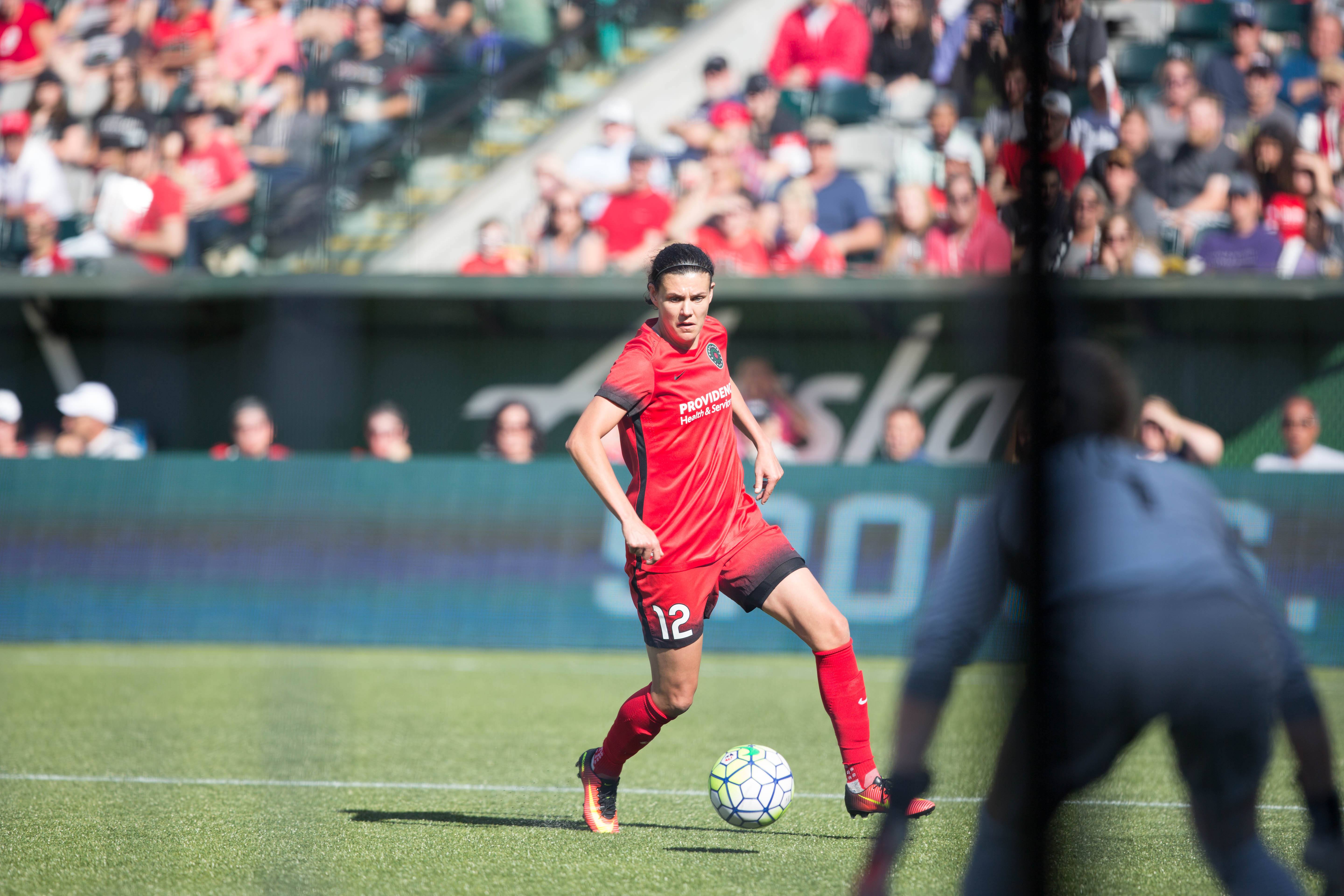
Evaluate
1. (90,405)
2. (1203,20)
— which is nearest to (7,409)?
(90,405)

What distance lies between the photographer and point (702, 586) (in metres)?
4.62

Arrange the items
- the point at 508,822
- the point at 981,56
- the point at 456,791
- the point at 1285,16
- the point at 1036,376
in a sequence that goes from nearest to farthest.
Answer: the point at 1036,376 → the point at 508,822 → the point at 456,791 → the point at 981,56 → the point at 1285,16

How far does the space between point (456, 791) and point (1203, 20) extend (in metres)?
9.50

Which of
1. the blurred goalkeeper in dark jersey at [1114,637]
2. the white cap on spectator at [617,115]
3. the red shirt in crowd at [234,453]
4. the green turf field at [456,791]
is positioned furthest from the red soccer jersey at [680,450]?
the white cap on spectator at [617,115]

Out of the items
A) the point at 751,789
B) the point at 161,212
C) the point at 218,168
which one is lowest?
the point at 751,789

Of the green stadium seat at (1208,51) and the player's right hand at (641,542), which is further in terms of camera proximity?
the green stadium seat at (1208,51)

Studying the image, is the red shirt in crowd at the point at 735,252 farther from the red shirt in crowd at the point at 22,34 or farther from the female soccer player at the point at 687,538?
the red shirt in crowd at the point at 22,34

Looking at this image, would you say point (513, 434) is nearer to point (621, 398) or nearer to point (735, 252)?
point (735, 252)

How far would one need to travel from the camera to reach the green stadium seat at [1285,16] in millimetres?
11578

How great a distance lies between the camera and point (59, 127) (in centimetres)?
1279

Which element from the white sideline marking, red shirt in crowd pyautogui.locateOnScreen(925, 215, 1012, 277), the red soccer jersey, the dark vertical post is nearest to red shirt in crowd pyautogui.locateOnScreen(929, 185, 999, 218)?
red shirt in crowd pyautogui.locateOnScreen(925, 215, 1012, 277)

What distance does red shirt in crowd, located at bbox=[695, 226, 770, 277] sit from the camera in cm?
1106

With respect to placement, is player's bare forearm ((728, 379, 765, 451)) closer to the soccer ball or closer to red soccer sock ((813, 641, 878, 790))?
red soccer sock ((813, 641, 878, 790))

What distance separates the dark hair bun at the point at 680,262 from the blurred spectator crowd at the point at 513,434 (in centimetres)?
526
